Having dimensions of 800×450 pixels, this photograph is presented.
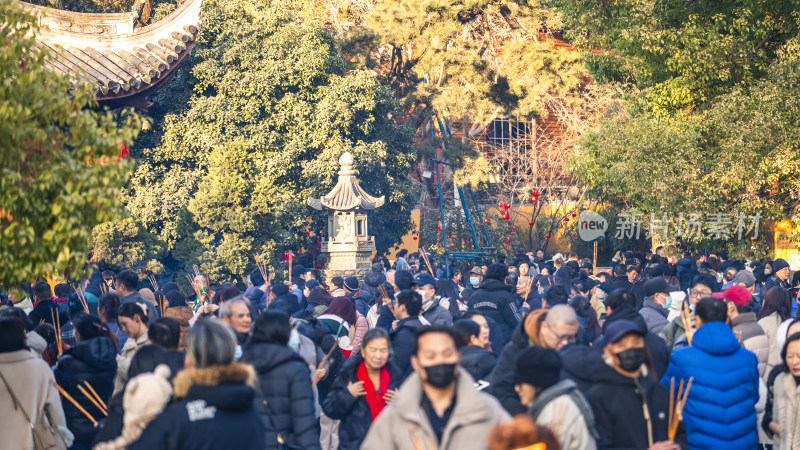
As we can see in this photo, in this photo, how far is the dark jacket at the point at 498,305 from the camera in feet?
31.9


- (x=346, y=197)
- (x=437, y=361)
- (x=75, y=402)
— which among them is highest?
(x=346, y=197)

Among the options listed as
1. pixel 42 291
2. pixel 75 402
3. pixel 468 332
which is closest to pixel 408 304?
pixel 468 332

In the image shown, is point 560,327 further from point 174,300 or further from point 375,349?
point 174,300

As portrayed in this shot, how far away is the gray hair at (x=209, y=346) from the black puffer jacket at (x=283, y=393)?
140cm

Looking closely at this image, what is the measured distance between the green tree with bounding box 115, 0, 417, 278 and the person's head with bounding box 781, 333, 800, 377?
15.7 metres

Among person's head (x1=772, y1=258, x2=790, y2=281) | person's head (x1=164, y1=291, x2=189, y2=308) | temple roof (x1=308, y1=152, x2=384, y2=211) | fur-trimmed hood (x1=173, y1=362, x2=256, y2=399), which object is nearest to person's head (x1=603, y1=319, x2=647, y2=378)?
fur-trimmed hood (x1=173, y1=362, x2=256, y2=399)

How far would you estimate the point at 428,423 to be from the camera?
4.32 m

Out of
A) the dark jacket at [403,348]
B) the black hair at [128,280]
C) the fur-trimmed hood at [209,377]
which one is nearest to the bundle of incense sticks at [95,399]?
the dark jacket at [403,348]

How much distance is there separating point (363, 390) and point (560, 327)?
149 cm

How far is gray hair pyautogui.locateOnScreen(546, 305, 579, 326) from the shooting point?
227 inches

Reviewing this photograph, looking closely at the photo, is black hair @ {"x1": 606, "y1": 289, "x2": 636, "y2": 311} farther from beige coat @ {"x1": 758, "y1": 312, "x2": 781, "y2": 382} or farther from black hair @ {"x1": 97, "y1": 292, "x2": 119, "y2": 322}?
black hair @ {"x1": 97, "y1": 292, "x2": 119, "y2": 322}

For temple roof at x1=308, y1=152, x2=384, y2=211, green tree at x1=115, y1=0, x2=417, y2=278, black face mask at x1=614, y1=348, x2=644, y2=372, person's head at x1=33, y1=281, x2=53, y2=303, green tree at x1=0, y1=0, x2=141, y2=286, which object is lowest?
black face mask at x1=614, y1=348, x2=644, y2=372

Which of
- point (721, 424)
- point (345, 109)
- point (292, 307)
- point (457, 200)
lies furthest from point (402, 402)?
point (457, 200)

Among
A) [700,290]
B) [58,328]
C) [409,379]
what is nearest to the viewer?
[409,379]
